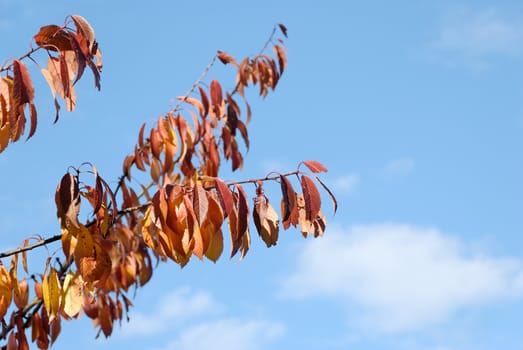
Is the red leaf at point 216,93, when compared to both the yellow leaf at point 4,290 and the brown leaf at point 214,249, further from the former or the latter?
the brown leaf at point 214,249

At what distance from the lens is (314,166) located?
2043mm

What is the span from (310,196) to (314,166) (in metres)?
0.10

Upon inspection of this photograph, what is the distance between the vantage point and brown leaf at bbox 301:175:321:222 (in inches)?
77.1

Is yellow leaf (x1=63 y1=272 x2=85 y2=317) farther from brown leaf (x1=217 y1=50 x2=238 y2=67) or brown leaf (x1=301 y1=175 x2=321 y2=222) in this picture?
brown leaf (x1=217 y1=50 x2=238 y2=67)

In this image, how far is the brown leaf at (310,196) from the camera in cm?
196

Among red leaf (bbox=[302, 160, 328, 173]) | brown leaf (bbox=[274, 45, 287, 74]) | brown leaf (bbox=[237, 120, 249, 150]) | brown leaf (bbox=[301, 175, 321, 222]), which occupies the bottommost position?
brown leaf (bbox=[301, 175, 321, 222])

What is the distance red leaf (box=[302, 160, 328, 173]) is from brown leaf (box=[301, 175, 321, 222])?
0.06 m

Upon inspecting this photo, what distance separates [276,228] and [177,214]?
295mm

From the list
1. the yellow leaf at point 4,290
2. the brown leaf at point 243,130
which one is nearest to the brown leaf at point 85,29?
the yellow leaf at point 4,290

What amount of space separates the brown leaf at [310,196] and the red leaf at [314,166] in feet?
0.21

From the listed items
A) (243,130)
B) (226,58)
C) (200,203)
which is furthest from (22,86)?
(226,58)

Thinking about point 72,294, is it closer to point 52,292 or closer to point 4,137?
point 52,292

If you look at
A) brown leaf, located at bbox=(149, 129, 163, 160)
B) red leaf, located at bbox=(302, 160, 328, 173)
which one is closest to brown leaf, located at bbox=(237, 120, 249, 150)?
brown leaf, located at bbox=(149, 129, 163, 160)

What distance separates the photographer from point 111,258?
190cm
